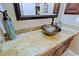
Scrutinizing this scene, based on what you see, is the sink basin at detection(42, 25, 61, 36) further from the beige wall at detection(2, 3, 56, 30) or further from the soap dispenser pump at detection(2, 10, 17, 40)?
the soap dispenser pump at detection(2, 10, 17, 40)

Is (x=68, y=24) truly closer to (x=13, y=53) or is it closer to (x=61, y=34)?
(x=61, y=34)

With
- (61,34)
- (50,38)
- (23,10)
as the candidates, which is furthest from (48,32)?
(23,10)

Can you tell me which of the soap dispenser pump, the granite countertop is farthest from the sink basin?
the soap dispenser pump

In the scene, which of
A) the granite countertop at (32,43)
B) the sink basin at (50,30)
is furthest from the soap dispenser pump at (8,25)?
the sink basin at (50,30)

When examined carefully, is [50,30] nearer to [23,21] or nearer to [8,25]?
[23,21]

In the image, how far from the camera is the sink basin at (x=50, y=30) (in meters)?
1.20

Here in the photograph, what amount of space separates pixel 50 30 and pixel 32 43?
0.29 meters

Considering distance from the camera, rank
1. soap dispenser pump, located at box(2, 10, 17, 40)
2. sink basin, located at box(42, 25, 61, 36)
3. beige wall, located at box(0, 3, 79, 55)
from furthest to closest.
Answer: sink basin, located at box(42, 25, 61, 36)
beige wall, located at box(0, 3, 79, 55)
soap dispenser pump, located at box(2, 10, 17, 40)

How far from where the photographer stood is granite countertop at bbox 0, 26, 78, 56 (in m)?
0.98

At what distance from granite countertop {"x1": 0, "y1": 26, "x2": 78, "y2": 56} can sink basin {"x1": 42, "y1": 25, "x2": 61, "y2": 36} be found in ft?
0.13

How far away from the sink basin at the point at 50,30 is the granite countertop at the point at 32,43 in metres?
0.04

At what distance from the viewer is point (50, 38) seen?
46.4 inches

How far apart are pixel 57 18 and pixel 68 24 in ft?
0.61

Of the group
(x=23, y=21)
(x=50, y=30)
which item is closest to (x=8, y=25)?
(x=23, y=21)
